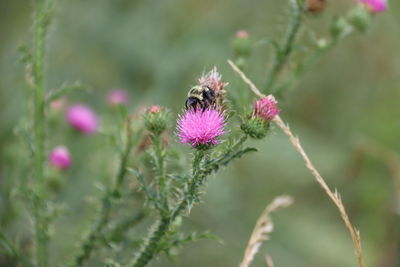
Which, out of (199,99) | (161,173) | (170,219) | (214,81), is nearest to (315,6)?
(214,81)

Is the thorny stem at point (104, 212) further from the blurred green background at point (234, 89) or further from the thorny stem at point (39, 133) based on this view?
the blurred green background at point (234, 89)

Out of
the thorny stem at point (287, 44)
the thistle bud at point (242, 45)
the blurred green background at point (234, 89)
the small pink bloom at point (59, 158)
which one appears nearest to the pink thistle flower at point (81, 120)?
the blurred green background at point (234, 89)

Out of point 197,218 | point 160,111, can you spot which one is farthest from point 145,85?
point 160,111

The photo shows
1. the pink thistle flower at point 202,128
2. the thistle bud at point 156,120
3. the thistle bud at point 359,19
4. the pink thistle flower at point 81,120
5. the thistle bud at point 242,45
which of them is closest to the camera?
the pink thistle flower at point 202,128

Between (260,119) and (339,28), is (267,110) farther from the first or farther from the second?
(339,28)

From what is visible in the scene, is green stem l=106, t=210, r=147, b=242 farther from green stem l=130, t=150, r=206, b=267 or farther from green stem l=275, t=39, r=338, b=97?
green stem l=275, t=39, r=338, b=97

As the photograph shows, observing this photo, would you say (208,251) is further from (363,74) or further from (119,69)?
(363,74)
